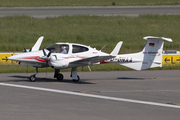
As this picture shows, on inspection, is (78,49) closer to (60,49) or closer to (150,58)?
(60,49)

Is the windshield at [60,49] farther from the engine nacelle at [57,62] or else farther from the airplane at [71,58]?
Result: the engine nacelle at [57,62]

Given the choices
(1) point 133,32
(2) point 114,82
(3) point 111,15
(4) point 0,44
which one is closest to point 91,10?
(3) point 111,15

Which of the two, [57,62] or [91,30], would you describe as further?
[91,30]

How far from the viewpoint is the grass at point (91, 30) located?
1331 inches

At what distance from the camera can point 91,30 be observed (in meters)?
37.6

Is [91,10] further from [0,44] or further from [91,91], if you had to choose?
[91,91]

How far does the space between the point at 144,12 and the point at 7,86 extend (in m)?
32.6

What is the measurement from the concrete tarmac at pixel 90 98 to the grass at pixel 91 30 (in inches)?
569

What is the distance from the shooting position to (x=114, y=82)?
1734 centimetres

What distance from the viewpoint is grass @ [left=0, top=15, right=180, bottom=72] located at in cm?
3381

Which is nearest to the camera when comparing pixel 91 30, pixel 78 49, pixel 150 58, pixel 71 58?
pixel 71 58

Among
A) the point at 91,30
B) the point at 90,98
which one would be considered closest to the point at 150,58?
the point at 90,98

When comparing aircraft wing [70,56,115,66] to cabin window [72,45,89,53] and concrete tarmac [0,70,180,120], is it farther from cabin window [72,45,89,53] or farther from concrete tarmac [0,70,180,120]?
concrete tarmac [0,70,180,120]

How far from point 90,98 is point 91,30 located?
25.2 metres
